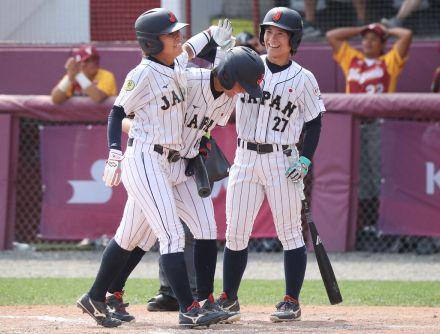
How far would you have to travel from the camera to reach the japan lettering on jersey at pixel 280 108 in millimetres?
5941

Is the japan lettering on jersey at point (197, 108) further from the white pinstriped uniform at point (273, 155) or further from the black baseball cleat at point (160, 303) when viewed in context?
the black baseball cleat at point (160, 303)

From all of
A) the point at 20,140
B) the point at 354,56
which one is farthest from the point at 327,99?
the point at 20,140

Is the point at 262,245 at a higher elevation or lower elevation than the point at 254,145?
lower

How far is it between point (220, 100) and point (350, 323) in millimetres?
1478

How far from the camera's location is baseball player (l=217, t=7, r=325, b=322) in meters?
5.94

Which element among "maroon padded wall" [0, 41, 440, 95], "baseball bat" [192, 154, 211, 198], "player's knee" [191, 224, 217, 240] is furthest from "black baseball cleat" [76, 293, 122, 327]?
"maroon padded wall" [0, 41, 440, 95]

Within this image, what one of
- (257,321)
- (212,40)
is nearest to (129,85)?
(212,40)

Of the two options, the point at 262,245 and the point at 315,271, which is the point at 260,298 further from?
the point at 262,245

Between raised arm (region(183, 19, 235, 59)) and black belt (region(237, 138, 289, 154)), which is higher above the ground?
raised arm (region(183, 19, 235, 59))

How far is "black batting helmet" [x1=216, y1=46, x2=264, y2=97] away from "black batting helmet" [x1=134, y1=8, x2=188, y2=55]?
12.2 inches

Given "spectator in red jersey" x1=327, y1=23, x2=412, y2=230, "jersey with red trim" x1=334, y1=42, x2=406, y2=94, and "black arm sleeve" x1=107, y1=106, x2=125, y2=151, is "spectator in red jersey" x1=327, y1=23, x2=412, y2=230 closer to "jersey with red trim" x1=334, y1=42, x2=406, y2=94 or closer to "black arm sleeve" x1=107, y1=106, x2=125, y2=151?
"jersey with red trim" x1=334, y1=42, x2=406, y2=94

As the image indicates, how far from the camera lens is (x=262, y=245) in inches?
393

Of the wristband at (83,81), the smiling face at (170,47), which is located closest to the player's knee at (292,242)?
the smiling face at (170,47)

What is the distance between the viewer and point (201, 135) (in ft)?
18.8
